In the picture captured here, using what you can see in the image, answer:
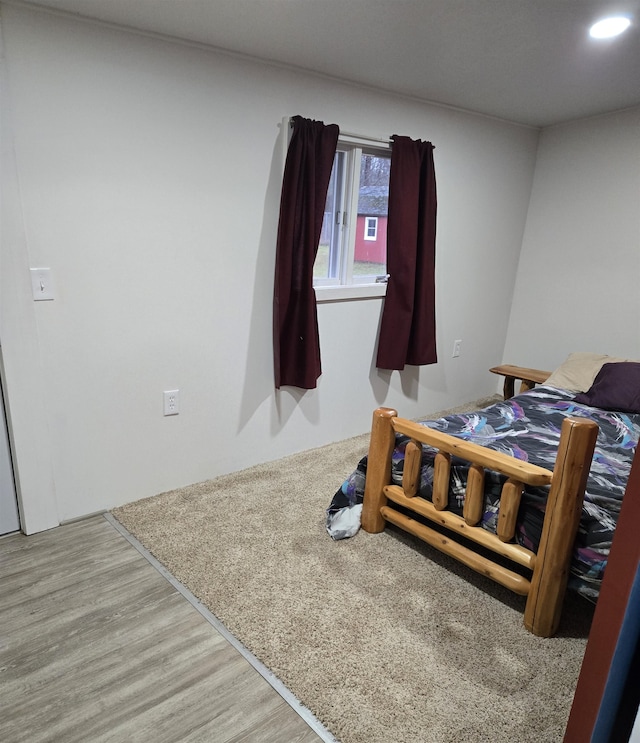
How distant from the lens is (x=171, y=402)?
2.55 meters

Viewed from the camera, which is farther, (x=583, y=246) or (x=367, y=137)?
(x=583, y=246)

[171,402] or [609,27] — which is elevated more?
[609,27]

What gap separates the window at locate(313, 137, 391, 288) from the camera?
2945 millimetres

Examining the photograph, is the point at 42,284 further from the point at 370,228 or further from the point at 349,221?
the point at 370,228

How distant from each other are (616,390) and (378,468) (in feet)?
5.04

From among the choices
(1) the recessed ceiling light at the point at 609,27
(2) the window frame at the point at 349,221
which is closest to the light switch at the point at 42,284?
(2) the window frame at the point at 349,221

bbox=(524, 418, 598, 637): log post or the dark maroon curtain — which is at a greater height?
the dark maroon curtain

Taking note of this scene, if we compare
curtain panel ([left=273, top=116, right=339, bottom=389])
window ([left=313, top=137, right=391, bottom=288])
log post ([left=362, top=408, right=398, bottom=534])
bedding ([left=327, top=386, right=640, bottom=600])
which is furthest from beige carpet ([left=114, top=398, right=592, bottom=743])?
window ([left=313, top=137, right=391, bottom=288])

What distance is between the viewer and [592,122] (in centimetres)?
344

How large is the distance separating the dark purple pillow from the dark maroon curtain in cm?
100

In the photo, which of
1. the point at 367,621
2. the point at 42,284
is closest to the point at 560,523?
the point at 367,621

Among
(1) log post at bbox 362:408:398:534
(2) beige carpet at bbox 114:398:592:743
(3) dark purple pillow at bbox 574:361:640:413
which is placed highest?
(3) dark purple pillow at bbox 574:361:640:413

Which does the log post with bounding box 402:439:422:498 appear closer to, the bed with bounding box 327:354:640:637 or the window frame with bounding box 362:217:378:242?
the bed with bounding box 327:354:640:637

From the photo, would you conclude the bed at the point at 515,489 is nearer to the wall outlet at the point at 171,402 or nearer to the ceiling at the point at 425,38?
the wall outlet at the point at 171,402
